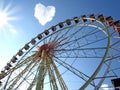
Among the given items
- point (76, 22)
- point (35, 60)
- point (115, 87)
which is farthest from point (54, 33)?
point (115, 87)

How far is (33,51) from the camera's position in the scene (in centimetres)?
2234

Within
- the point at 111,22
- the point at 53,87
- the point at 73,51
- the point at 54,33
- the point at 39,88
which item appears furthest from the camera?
the point at 54,33

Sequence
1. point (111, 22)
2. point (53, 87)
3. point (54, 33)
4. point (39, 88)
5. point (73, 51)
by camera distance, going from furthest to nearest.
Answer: point (54, 33) < point (111, 22) < point (73, 51) < point (53, 87) < point (39, 88)

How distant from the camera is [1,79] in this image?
2462 cm

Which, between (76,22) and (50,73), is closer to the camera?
(50,73)

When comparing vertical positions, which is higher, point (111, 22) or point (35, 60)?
point (111, 22)

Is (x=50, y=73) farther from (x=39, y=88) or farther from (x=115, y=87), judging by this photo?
(x=115, y=87)

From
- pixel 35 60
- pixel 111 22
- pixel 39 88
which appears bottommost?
pixel 39 88

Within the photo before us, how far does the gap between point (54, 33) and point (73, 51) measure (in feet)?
13.1

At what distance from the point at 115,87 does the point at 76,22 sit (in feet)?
26.4

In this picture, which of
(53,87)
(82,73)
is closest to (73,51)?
(82,73)

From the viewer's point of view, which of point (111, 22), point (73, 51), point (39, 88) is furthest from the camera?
point (111, 22)

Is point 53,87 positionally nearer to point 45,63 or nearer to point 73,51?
point 45,63

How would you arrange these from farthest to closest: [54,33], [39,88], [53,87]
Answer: [54,33] → [53,87] → [39,88]
